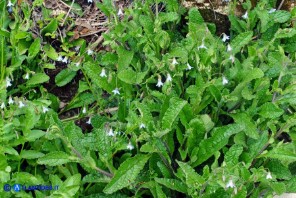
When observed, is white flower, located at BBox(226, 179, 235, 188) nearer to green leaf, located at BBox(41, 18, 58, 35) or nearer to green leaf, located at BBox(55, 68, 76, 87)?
green leaf, located at BBox(55, 68, 76, 87)

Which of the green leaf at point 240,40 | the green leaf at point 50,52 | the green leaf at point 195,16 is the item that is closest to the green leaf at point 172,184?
the green leaf at point 240,40

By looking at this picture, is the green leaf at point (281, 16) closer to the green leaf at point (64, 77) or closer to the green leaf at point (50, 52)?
the green leaf at point (64, 77)

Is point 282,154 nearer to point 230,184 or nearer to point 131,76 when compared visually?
point 230,184

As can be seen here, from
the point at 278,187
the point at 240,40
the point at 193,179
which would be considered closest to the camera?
the point at 193,179

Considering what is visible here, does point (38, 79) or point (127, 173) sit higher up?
point (38, 79)

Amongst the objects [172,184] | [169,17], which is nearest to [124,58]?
[169,17]

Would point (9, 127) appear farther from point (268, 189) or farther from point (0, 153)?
point (268, 189)

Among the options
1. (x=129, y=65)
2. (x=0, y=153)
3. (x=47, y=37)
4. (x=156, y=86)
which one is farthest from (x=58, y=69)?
(x=0, y=153)
